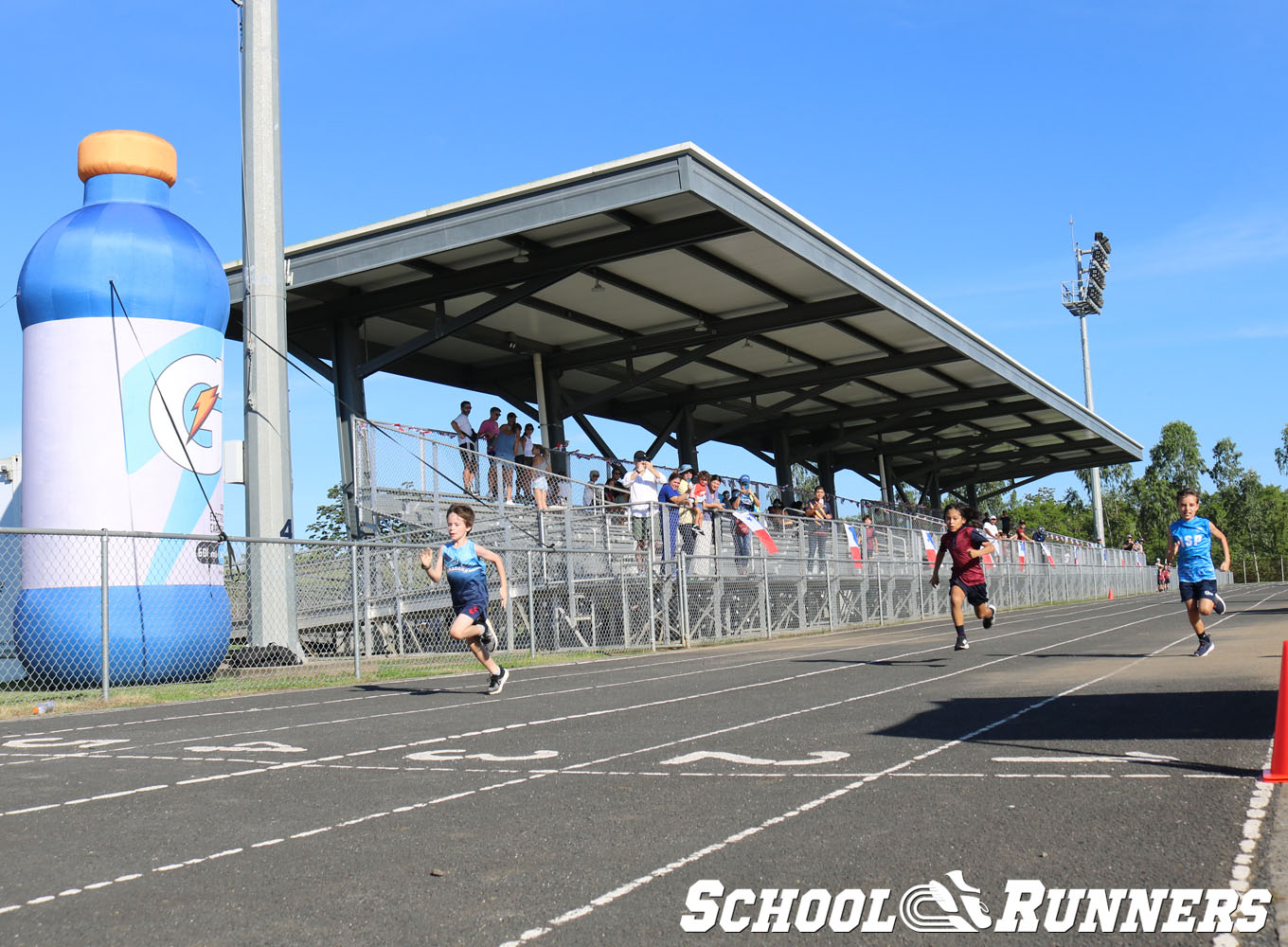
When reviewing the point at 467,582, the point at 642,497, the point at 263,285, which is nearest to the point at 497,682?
the point at 467,582

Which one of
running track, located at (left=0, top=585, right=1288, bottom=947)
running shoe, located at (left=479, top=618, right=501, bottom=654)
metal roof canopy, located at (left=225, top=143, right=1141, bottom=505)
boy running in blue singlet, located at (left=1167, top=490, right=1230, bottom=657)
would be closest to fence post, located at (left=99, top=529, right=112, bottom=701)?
running track, located at (left=0, top=585, right=1288, bottom=947)

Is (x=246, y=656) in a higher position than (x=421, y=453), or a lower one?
lower

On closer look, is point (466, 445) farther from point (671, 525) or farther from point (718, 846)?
point (718, 846)

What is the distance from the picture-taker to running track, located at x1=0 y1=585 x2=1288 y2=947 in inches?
163

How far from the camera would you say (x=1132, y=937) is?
3580 millimetres

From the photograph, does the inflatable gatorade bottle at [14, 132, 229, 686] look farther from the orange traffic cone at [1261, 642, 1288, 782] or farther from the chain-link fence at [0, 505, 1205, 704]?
the orange traffic cone at [1261, 642, 1288, 782]

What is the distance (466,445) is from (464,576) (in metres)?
11.1

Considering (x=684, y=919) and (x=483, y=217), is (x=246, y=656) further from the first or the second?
(x=684, y=919)

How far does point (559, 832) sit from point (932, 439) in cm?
4460

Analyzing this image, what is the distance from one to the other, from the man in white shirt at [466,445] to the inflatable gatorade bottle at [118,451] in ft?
19.1

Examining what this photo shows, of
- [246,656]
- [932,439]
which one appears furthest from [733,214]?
[932,439]

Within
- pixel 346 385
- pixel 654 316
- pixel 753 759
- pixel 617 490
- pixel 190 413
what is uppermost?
pixel 654 316

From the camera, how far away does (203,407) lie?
15844 mm

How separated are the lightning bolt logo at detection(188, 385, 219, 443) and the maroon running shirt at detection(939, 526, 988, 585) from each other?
9832mm
